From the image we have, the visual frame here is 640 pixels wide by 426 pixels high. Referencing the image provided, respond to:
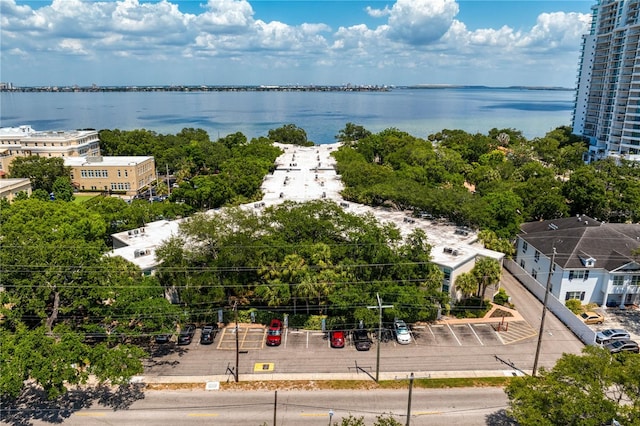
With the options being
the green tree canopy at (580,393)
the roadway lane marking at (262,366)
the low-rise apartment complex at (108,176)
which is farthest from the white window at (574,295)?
the low-rise apartment complex at (108,176)

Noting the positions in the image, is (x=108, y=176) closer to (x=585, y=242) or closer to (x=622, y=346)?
(x=585, y=242)

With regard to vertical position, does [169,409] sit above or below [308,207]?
below

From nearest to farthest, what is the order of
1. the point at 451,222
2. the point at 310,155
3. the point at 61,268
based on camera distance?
the point at 61,268
the point at 451,222
the point at 310,155

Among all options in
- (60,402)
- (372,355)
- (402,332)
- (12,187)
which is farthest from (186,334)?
(12,187)

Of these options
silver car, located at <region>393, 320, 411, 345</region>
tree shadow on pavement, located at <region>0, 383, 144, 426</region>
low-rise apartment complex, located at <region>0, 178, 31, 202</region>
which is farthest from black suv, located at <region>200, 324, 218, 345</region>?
low-rise apartment complex, located at <region>0, 178, 31, 202</region>

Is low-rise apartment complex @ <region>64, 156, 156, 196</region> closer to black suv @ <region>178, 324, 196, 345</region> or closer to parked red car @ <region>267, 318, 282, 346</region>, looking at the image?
black suv @ <region>178, 324, 196, 345</region>

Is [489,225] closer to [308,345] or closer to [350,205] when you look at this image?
[350,205]

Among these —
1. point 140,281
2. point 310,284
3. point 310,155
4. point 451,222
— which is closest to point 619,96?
point 310,155
